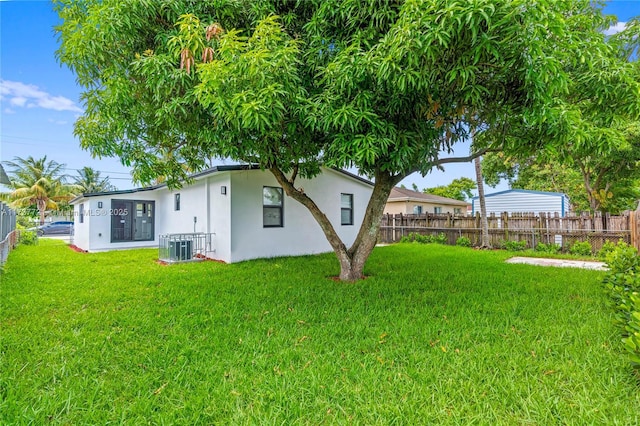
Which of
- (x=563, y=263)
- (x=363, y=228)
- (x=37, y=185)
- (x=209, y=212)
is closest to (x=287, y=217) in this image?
(x=209, y=212)

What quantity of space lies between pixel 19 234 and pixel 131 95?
539 inches

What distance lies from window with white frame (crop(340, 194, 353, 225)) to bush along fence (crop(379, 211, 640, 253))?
12.6ft

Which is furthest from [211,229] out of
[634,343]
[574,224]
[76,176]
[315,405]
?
[76,176]

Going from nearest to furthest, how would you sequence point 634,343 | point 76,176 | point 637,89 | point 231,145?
point 634,343 < point 637,89 < point 231,145 < point 76,176

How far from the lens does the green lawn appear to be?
2322 millimetres

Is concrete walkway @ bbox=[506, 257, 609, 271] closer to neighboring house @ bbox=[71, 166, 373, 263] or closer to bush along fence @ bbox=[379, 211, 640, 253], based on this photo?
bush along fence @ bbox=[379, 211, 640, 253]

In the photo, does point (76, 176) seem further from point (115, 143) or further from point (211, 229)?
point (115, 143)

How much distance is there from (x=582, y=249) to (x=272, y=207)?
971 centimetres

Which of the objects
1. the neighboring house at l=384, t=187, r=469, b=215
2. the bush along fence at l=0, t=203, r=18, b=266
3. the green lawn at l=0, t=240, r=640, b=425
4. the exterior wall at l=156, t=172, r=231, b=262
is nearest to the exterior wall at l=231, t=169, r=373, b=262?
the exterior wall at l=156, t=172, r=231, b=262

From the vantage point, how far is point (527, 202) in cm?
1449

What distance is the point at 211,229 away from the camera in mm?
9562

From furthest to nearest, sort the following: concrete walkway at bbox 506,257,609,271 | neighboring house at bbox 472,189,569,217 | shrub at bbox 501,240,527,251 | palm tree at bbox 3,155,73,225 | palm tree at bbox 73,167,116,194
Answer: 1. palm tree at bbox 73,167,116,194
2. palm tree at bbox 3,155,73,225
3. neighboring house at bbox 472,189,569,217
4. shrub at bbox 501,240,527,251
5. concrete walkway at bbox 506,257,609,271

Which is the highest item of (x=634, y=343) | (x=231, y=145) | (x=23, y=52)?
(x=23, y=52)

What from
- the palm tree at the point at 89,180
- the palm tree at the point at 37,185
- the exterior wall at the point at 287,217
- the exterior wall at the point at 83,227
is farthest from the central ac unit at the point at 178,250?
the palm tree at the point at 89,180
